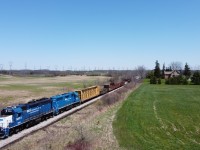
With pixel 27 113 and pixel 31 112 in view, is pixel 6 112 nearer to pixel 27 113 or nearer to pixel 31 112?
pixel 27 113

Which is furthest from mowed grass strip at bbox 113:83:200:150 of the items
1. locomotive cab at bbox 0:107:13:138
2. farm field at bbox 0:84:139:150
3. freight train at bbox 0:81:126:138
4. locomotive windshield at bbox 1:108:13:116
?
locomotive windshield at bbox 1:108:13:116

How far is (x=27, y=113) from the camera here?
31094 mm

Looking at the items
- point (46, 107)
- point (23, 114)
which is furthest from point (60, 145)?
point (46, 107)

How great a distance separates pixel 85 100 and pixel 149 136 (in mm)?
30780

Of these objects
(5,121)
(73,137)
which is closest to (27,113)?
(5,121)

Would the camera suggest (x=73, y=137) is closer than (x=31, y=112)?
Yes

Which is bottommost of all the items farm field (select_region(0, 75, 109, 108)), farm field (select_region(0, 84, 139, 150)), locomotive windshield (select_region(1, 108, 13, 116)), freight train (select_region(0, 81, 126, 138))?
farm field (select_region(0, 84, 139, 150))

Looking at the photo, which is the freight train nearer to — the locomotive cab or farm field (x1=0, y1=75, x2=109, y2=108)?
the locomotive cab

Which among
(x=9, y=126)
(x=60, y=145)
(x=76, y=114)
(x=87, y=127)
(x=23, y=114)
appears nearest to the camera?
(x=60, y=145)

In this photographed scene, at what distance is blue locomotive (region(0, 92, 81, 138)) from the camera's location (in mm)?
27266

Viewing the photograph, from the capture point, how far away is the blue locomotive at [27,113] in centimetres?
2727

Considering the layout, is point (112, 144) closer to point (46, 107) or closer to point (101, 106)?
point (46, 107)

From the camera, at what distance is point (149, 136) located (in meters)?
28.4

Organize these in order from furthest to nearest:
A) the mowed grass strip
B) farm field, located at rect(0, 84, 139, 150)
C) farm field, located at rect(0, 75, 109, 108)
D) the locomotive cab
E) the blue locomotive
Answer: farm field, located at rect(0, 75, 109, 108)
the blue locomotive
the locomotive cab
the mowed grass strip
farm field, located at rect(0, 84, 139, 150)
